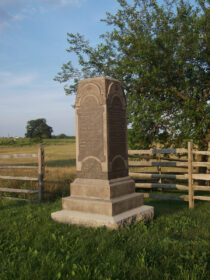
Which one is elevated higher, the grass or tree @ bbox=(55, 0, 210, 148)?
tree @ bbox=(55, 0, 210, 148)

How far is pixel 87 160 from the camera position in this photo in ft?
21.9

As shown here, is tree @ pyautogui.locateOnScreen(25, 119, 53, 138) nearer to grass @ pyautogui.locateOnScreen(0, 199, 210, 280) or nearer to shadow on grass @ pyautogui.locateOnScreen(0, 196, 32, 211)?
shadow on grass @ pyautogui.locateOnScreen(0, 196, 32, 211)

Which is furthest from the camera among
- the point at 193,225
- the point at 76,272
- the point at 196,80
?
the point at 196,80

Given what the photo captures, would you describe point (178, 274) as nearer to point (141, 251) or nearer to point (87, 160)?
point (141, 251)

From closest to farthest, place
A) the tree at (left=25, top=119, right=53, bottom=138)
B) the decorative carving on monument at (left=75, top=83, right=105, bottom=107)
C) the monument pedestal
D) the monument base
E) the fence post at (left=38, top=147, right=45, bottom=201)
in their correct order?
the monument base → the monument pedestal → the decorative carving on monument at (left=75, top=83, right=105, bottom=107) → the fence post at (left=38, top=147, right=45, bottom=201) → the tree at (left=25, top=119, right=53, bottom=138)

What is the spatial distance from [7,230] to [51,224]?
0.84 m

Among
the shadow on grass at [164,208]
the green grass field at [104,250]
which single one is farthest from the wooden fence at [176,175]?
the green grass field at [104,250]

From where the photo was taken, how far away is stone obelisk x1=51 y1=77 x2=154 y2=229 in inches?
245

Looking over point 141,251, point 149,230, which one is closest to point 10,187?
point 149,230

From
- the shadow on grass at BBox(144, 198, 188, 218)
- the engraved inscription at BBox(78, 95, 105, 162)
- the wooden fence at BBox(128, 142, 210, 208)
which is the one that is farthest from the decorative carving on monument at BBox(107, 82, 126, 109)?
the wooden fence at BBox(128, 142, 210, 208)

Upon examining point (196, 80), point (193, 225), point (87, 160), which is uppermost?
point (196, 80)

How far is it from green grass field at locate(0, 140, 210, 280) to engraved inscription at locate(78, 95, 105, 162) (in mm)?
1709

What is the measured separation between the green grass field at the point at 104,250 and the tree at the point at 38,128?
3609 inches

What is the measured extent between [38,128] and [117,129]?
9383cm
